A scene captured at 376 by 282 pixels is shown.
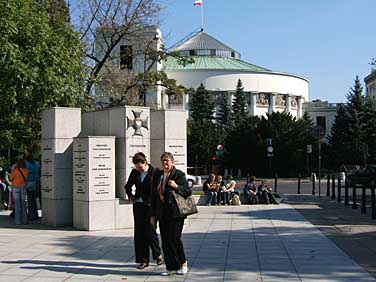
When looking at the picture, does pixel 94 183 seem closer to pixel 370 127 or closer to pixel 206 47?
pixel 370 127

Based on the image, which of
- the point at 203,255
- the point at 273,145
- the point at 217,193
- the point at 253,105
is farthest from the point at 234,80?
the point at 203,255

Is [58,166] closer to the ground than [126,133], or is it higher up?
closer to the ground

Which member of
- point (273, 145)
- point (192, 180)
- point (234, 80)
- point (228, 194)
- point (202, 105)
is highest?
point (234, 80)

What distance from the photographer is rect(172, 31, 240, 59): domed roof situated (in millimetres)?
121875

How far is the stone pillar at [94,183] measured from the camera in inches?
550

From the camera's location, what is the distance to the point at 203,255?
1061 cm

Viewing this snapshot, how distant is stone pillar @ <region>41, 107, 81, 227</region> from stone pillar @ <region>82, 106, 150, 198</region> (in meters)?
1.01

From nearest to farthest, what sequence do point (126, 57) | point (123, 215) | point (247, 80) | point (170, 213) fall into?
point (170, 213), point (123, 215), point (126, 57), point (247, 80)

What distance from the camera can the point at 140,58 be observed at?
32.8m

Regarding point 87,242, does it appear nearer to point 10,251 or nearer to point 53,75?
point 10,251

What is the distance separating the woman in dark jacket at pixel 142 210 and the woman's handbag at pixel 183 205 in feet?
2.66

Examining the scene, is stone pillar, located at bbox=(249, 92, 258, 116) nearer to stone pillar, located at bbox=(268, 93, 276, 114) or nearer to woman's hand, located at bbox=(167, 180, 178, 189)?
stone pillar, located at bbox=(268, 93, 276, 114)

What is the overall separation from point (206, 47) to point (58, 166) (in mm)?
110271

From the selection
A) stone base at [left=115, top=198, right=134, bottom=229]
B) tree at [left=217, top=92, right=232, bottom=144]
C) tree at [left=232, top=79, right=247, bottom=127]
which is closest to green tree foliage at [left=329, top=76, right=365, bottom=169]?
tree at [left=217, top=92, right=232, bottom=144]
